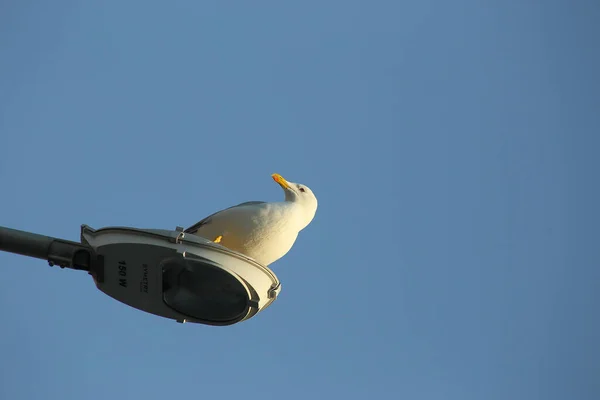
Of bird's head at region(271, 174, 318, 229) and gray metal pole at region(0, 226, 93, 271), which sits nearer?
gray metal pole at region(0, 226, 93, 271)

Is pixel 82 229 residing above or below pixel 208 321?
above

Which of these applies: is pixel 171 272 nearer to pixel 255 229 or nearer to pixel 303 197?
pixel 255 229

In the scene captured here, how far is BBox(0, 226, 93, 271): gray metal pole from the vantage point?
6.49 m

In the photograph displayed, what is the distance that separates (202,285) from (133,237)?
63 cm

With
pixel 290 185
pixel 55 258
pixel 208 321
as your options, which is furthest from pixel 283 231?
pixel 55 258

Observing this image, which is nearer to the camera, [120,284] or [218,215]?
[120,284]

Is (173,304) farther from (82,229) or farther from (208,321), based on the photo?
(82,229)

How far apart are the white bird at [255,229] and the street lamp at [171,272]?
2.16m

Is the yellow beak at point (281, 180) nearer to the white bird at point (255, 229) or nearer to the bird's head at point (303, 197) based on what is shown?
the bird's head at point (303, 197)

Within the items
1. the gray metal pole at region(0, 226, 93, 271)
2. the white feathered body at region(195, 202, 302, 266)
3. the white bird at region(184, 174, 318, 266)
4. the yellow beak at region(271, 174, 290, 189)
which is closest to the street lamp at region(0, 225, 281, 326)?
the gray metal pole at region(0, 226, 93, 271)

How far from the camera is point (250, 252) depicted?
31.4 feet

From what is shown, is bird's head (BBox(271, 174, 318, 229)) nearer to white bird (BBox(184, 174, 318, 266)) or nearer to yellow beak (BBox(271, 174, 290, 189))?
yellow beak (BBox(271, 174, 290, 189))

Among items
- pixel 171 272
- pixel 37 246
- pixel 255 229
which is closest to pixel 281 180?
pixel 255 229

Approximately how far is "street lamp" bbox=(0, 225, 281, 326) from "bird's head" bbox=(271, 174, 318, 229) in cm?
383
